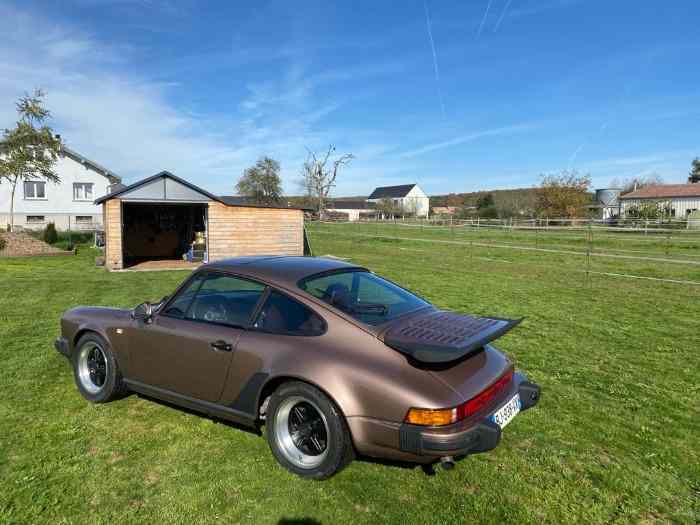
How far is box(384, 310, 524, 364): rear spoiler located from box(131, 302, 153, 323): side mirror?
2095 millimetres

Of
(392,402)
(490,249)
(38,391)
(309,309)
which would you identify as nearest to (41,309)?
(38,391)

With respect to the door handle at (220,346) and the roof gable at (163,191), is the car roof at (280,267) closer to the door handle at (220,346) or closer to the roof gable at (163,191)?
the door handle at (220,346)

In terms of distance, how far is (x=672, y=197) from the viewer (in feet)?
185

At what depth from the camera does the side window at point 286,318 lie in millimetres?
3117

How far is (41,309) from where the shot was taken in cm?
849

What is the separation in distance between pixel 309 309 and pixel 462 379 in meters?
1.10

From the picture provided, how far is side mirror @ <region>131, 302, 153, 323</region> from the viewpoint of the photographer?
387 centimetres

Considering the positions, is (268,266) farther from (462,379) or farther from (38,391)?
(38,391)

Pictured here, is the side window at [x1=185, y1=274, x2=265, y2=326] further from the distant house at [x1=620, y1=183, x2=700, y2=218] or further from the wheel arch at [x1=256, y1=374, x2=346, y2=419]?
the distant house at [x1=620, y1=183, x2=700, y2=218]

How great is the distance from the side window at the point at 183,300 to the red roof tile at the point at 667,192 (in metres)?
66.0

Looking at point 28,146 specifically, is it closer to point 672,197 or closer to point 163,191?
point 163,191

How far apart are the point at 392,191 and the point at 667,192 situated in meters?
76.6

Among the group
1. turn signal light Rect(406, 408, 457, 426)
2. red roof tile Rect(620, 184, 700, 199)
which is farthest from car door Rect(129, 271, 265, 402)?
red roof tile Rect(620, 184, 700, 199)

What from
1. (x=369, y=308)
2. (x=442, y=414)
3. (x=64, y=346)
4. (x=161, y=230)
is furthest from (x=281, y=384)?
(x=161, y=230)
